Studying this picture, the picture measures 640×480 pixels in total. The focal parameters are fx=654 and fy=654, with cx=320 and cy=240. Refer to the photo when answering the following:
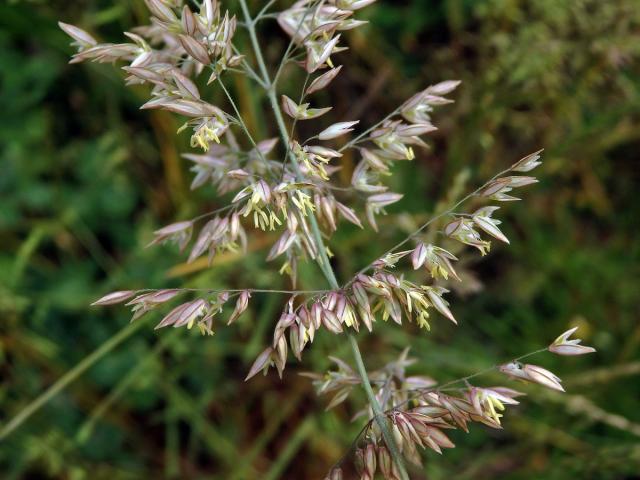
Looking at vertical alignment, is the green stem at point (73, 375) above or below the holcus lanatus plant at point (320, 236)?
below

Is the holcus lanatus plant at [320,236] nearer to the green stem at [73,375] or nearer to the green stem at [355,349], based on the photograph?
the green stem at [355,349]

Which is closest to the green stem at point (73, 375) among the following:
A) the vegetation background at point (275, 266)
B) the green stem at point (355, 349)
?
the vegetation background at point (275, 266)

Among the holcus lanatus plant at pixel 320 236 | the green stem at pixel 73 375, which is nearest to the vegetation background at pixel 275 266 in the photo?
the green stem at pixel 73 375

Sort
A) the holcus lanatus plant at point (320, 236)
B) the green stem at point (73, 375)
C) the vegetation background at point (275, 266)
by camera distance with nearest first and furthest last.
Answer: the holcus lanatus plant at point (320, 236), the green stem at point (73, 375), the vegetation background at point (275, 266)

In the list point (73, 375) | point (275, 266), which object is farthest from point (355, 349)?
point (275, 266)

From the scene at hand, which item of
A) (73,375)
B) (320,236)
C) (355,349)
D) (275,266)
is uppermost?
(320,236)

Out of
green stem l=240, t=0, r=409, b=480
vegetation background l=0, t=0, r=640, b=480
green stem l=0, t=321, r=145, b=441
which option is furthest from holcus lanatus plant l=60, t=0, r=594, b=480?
vegetation background l=0, t=0, r=640, b=480

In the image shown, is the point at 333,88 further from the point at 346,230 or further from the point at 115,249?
the point at 115,249

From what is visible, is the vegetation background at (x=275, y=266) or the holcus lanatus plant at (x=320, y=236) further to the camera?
the vegetation background at (x=275, y=266)

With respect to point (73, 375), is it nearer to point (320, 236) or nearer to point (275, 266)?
point (320, 236)

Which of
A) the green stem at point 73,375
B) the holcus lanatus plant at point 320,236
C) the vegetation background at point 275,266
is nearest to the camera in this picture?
the holcus lanatus plant at point 320,236
